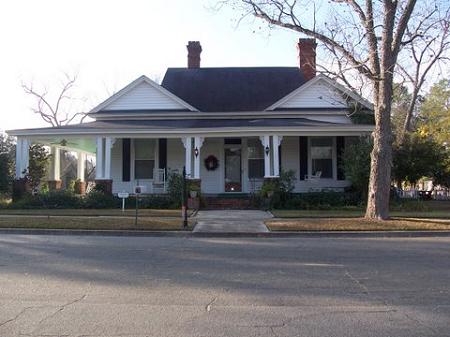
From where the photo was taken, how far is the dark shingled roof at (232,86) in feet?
98.5

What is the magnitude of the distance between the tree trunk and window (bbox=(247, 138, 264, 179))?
388 inches

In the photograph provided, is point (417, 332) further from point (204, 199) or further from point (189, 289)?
point (204, 199)

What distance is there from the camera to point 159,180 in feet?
89.2

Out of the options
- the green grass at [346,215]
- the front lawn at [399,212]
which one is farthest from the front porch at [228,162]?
Answer: the green grass at [346,215]

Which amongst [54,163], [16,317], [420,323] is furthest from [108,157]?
[420,323]

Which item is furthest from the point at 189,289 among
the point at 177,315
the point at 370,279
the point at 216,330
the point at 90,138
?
the point at 90,138

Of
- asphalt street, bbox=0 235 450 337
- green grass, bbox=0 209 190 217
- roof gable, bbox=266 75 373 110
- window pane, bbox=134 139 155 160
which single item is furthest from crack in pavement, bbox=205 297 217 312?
roof gable, bbox=266 75 373 110

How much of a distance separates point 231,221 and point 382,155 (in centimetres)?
537

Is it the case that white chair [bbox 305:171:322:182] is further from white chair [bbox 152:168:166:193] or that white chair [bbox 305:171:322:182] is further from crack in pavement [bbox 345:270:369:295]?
crack in pavement [bbox 345:270:369:295]

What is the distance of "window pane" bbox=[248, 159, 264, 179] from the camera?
2744cm

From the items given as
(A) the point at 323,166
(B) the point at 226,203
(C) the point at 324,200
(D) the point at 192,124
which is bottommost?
(B) the point at 226,203

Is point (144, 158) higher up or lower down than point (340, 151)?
lower down

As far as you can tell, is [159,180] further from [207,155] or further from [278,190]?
[278,190]

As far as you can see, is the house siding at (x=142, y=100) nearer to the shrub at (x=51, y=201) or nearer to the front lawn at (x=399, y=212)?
the shrub at (x=51, y=201)
